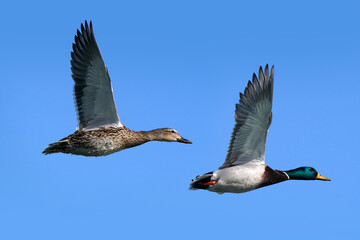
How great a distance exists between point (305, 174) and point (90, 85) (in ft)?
16.8

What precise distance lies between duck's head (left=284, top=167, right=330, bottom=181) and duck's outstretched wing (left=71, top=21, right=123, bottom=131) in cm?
401

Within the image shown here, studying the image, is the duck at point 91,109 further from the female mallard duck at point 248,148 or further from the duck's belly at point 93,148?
the female mallard duck at point 248,148

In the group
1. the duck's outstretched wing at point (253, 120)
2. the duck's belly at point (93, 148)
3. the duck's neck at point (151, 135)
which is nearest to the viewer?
the duck's outstretched wing at point (253, 120)

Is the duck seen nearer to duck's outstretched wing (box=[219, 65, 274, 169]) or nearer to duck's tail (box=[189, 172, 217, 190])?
duck's tail (box=[189, 172, 217, 190])

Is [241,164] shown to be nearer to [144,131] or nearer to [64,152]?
[144,131]

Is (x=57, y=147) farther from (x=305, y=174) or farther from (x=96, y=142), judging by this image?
(x=305, y=174)

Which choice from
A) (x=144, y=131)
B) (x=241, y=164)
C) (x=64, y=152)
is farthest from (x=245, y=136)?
(x=64, y=152)

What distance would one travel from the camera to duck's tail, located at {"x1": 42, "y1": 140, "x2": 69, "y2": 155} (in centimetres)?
1357

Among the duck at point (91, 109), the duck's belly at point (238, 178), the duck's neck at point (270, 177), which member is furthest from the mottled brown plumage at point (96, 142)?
the duck's neck at point (270, 177)

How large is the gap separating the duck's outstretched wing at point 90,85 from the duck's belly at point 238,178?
2.64 m

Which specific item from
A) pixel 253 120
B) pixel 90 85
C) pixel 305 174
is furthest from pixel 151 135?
pixel 305 174

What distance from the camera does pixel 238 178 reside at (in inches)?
508

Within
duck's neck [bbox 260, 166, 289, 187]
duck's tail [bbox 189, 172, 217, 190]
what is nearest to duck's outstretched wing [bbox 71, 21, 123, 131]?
duck's tail [bbox 189, 172, 217, 190]

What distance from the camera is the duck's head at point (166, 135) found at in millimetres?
14891
